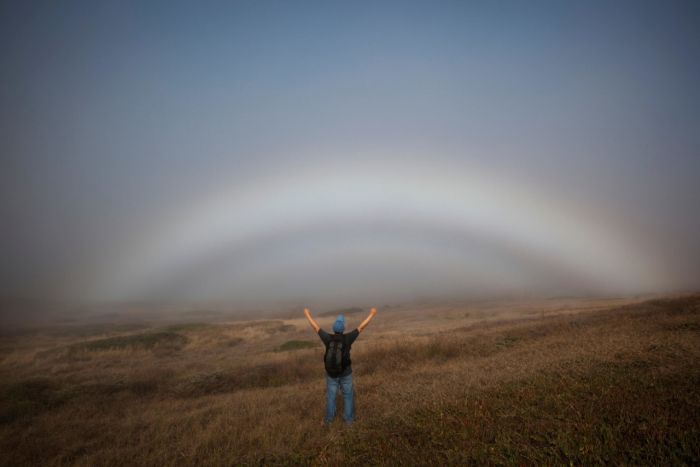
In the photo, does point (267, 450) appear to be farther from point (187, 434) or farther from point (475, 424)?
point (475, 424)

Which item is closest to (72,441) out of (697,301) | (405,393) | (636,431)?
(405,393)

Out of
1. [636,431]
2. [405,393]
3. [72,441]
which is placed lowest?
[72,441]

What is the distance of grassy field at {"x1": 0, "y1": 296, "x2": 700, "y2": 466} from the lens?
491 centimetres

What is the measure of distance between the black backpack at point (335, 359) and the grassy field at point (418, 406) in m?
1.22

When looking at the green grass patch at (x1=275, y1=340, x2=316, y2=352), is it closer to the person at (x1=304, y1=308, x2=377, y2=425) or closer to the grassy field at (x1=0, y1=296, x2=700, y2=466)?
the grassy field at (x1=0, y1=296, x2=700, y2=466)

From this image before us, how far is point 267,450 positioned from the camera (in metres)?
6.59

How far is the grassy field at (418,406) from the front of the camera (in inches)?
193

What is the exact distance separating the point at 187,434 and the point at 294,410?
2.79 metres

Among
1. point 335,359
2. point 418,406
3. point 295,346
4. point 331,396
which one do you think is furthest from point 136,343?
point 418,406

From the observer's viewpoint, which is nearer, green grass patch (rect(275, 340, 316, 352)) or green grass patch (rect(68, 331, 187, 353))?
green grass patch (rect(275, 340, 316, 352))

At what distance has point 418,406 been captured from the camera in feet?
23.3

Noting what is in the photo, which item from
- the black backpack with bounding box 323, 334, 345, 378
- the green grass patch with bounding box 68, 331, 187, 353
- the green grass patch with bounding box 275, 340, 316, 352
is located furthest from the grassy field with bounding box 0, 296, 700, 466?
the green grass patch with bounding box 68, 331, 187, 353

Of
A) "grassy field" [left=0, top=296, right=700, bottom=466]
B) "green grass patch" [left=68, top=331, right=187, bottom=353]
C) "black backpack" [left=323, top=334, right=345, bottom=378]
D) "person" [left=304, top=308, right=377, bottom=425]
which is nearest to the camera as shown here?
"grassy field" [left=0, top=296, right=700, bottom=466]

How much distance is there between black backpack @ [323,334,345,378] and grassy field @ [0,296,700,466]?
1.22 metres
